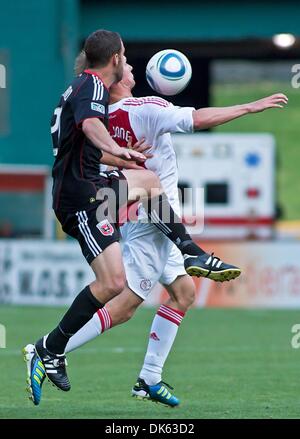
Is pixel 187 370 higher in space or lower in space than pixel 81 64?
lower

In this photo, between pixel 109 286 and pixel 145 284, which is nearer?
pixel 109 286

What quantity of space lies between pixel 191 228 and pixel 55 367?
1239 centimetres

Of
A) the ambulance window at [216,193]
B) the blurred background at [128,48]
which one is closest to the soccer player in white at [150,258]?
the blurred background at [128,48]

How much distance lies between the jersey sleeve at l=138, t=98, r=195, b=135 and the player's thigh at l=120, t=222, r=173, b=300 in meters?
0.77

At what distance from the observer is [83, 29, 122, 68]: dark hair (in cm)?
818

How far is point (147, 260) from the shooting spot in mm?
8930

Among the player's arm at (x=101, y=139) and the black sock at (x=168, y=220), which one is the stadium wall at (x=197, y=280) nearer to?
the black sock at (x=168, y=220)

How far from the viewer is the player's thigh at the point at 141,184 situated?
8.40m

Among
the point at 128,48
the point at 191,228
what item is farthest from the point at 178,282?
the point at 128,48

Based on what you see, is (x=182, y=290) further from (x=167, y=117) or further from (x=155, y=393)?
(x=167, y=117)

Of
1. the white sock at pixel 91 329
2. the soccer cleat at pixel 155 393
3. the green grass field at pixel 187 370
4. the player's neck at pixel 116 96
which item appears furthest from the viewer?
the player's neck at pixel 116 96

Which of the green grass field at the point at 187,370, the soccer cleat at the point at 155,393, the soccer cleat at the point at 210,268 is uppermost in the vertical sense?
the soccer cleat at the point at 210,268

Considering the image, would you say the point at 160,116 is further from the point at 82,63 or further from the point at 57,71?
the point at 57,71
